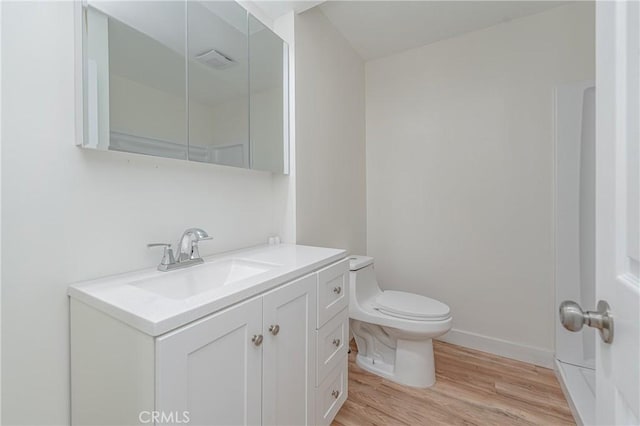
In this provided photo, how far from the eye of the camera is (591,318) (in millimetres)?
492

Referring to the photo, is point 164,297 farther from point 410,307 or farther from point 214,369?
point 410,307

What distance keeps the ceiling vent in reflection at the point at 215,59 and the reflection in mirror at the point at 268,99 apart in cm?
13

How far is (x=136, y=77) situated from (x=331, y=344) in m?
1.33

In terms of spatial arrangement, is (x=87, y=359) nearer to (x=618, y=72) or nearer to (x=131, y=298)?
(x=131, y=298)

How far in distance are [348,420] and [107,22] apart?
6.32 ft

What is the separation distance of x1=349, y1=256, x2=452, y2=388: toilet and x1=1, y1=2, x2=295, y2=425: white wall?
1.29m

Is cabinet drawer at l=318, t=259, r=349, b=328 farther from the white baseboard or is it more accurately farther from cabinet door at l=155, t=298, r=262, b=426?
the white baseboard

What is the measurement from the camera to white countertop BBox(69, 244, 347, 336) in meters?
0.62

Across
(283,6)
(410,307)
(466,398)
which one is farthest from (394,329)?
(283,6)

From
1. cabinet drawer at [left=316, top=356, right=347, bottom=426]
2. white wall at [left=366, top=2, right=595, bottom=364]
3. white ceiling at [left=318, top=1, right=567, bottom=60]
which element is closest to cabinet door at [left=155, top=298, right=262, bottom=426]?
cabinet drawer at [left=316, top=356, right=347, bottom=426]

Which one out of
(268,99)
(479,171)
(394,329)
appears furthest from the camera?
(479,171)

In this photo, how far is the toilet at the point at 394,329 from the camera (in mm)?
1595

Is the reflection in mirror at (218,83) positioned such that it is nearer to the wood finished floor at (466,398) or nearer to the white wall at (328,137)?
the white wall at (328,137)

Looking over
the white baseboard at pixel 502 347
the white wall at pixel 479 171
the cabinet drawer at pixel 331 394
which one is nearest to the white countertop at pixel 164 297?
the cabinet drawer at pixel 331 394
